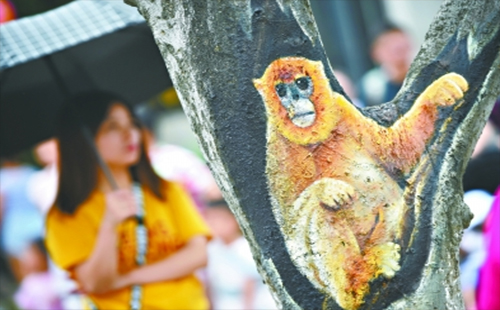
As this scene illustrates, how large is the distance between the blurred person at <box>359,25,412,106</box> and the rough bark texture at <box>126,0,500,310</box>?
3.51 meters

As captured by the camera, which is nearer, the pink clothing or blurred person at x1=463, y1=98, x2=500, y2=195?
the pink clothing

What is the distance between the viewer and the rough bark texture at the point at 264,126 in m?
2.13

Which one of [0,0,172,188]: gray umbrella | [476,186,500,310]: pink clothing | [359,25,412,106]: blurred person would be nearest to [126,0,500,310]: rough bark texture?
[476,186,500,310]: pink clothing

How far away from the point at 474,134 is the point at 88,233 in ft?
6.67

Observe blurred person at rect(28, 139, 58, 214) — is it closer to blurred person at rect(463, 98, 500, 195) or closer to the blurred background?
the blurred background

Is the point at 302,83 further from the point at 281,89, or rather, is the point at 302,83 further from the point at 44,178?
the point at 44,178

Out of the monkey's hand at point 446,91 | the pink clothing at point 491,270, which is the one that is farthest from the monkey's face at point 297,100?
the pink clothing at point 491,270

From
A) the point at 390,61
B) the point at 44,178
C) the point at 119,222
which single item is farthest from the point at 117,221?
the point at 390,61

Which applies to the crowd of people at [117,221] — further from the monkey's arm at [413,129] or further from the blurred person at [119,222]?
the monkey's arm at [413,129]

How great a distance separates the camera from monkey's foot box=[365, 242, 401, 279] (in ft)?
6.90

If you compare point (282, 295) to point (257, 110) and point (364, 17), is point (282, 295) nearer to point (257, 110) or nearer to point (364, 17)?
point (257, 110)

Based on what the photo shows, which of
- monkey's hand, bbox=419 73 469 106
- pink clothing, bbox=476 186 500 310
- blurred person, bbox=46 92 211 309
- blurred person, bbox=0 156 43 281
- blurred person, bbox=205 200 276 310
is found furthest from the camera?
blurred person, bbox=0 156 43 281

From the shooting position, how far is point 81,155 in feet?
13.3

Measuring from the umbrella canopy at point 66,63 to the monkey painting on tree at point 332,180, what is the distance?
2152mm
